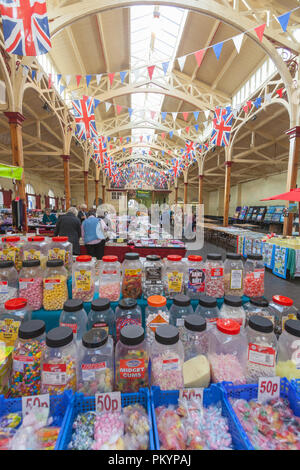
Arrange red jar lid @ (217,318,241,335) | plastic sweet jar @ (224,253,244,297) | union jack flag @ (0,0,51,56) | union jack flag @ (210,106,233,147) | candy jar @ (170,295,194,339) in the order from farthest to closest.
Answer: union jack flag @ (210,106,233,147) < union jack flag @ (0,0,51,56) < plastic sweet jar @ (224,253,244,297) < candy jar @ (170,295,194,339) < red jar lid @ (217,318,241,335)

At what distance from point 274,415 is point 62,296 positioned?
4.44 ft

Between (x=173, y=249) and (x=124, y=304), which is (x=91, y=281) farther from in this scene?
(x=173, y=249)

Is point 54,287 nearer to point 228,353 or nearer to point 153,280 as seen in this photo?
point 153,280

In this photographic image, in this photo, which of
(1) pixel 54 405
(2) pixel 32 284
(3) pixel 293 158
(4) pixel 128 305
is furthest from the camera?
(3) pixel 293 158

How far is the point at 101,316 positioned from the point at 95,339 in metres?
0.36

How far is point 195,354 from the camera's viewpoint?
1153 mm

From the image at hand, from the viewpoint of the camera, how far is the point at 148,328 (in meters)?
1.27

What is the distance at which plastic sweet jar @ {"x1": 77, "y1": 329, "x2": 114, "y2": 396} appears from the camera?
0.93 metres

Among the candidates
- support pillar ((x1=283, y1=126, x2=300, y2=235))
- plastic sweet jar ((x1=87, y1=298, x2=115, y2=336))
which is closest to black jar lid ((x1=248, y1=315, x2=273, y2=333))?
plastic sweet jar ((x1=87, y1=298, x2=115, y2=336))

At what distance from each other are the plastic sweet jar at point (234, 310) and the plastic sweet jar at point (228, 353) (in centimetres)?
18

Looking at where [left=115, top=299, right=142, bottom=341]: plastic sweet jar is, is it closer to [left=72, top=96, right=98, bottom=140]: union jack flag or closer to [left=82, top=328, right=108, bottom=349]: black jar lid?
[left=82, top=328, right=108, bottom=349]: black jar lid

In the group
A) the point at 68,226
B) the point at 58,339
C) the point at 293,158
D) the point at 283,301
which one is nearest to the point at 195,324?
the point at 58,339

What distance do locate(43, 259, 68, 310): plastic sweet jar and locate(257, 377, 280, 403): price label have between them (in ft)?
4.22
